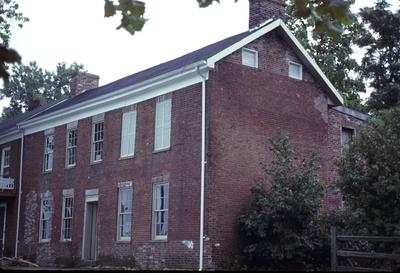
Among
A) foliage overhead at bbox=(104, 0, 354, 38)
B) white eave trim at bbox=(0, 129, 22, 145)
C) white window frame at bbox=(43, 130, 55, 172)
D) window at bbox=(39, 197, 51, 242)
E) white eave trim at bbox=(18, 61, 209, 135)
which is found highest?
white eave trim at bbox=(18, 61, 209, 135)

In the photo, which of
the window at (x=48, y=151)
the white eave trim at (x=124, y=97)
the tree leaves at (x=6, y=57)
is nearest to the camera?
the tree leaves at (x=6, y=57)

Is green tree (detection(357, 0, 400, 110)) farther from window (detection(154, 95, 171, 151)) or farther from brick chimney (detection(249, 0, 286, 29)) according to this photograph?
window (detection(154, 95, 171, 151))

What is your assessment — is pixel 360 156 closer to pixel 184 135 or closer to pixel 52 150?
pixel 184 135

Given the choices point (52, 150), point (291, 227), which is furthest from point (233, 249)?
point (52, 150)

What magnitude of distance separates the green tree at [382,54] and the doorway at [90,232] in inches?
635

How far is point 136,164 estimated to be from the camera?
2069 cm

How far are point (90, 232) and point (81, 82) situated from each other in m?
10.2

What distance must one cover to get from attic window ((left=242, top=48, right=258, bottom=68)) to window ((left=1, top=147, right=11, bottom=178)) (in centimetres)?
1544

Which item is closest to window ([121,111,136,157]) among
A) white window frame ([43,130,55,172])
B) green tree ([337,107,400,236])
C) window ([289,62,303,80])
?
white window frame ([43,130,55,172])

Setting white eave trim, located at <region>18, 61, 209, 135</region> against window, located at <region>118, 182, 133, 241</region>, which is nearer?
white eave trim, located at <region>18, 61, 209, 135</region>

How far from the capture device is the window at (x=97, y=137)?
75.4 ft

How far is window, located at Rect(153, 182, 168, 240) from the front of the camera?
19062mm

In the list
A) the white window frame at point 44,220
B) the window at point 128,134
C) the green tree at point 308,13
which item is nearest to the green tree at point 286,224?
the window at point 128,134

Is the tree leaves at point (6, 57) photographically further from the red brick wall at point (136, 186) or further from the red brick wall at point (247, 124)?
the red brick wall at point (136, 186)
